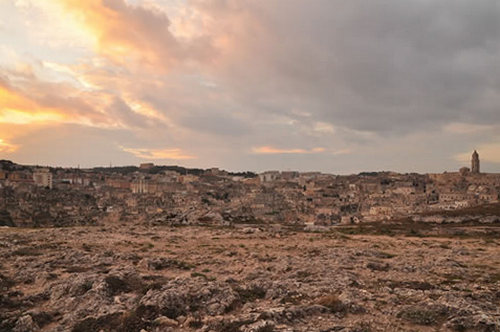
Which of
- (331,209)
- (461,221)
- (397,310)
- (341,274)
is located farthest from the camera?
(331,209)

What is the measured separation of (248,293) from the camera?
1402 cm

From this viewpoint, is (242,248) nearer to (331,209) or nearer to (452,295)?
(452,295)

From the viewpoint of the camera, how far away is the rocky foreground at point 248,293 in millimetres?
10605

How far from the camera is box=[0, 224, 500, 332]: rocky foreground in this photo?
34.8 feet

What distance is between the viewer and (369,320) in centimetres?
1080

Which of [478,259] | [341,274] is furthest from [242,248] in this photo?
[478,259]

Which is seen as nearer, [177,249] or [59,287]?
[59,287]

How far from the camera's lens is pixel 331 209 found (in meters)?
128

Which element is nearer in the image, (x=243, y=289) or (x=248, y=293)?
(x=248, y=293)


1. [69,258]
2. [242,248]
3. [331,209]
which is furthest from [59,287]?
[331,209]

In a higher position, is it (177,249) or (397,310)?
(397,310)

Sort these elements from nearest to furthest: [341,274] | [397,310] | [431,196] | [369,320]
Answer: [369,320] < [397,310] < [341,274] < [431,196]

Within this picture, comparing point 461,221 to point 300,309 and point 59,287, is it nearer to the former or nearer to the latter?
point 300,309

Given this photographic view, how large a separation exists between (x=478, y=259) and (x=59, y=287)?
26.3 m
